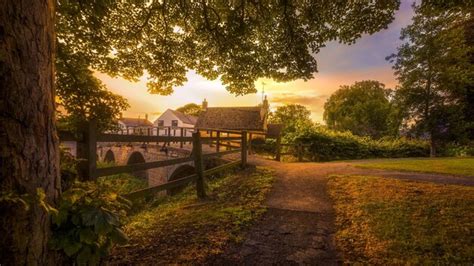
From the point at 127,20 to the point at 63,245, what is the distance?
627cm

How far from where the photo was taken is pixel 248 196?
573cm

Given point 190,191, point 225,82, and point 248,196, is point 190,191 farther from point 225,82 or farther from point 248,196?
point 225,82

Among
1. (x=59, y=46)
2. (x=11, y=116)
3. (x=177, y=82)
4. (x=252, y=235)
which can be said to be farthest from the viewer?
(x=177, y=82)

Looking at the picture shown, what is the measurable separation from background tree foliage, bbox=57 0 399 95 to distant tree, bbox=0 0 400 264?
3cm

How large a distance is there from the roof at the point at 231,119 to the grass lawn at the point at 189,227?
3005cm

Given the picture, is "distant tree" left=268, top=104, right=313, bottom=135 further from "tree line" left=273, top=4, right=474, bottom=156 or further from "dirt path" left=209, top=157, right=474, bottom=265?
"dirt path" left=209, top=157, right=474, bottom=265

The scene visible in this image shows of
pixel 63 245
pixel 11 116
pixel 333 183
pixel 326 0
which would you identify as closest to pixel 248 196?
pixel 333 183

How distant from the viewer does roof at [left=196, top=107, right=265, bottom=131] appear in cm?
3627

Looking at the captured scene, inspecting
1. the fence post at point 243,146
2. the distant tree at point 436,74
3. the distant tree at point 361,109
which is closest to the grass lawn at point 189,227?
the fence post at point 243,146

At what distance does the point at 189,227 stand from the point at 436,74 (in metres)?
23.3

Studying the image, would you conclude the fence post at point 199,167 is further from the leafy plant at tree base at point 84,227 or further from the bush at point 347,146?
the bush at point 347,146

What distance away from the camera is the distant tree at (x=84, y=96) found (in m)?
3.82

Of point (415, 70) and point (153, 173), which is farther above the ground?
point (415, 70)

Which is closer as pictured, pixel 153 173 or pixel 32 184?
pixel 32 184
